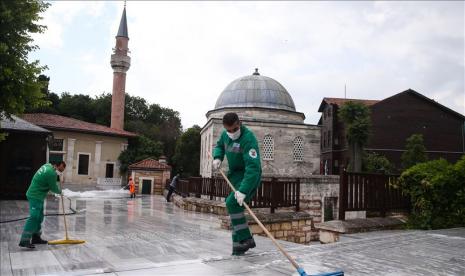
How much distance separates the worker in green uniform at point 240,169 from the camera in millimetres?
4430

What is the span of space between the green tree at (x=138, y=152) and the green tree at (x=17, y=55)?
28639 millimetres

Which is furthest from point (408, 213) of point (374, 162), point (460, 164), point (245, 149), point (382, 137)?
point (382, 137)

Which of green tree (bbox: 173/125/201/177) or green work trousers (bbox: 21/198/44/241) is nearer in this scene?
green work trousers (bbox: 21/198/44/241)

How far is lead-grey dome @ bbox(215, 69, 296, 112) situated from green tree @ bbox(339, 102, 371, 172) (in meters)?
5.04

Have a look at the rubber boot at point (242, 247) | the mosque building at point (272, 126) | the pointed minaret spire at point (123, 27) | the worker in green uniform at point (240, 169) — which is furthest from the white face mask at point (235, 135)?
the pointed minaret spire at point (123, 27)

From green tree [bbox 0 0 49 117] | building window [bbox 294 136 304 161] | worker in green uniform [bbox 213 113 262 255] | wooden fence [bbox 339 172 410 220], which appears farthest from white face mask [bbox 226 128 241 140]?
building window [bbox 294 136 304 161]

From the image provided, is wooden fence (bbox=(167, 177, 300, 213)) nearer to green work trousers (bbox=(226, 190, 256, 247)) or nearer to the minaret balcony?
green work trousers (bbox=(226, 190, 256, 247))

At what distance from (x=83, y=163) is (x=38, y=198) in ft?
110

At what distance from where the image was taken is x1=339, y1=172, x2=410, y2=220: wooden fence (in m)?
7.94

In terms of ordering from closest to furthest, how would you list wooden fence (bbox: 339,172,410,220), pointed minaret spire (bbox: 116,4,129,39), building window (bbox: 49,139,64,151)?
1. wooden fence (bbox: 339,172,410,220)
2. building window (bbox: 49,139,64,151)
3. pointed minaret spire (bbox: 116,4,129,39)

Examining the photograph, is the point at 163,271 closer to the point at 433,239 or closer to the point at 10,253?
the point at 10,253

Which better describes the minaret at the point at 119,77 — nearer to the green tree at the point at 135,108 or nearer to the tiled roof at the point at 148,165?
the green tree at the point at 135,108

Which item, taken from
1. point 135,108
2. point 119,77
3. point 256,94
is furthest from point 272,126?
point 135,108

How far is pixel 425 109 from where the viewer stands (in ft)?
126
